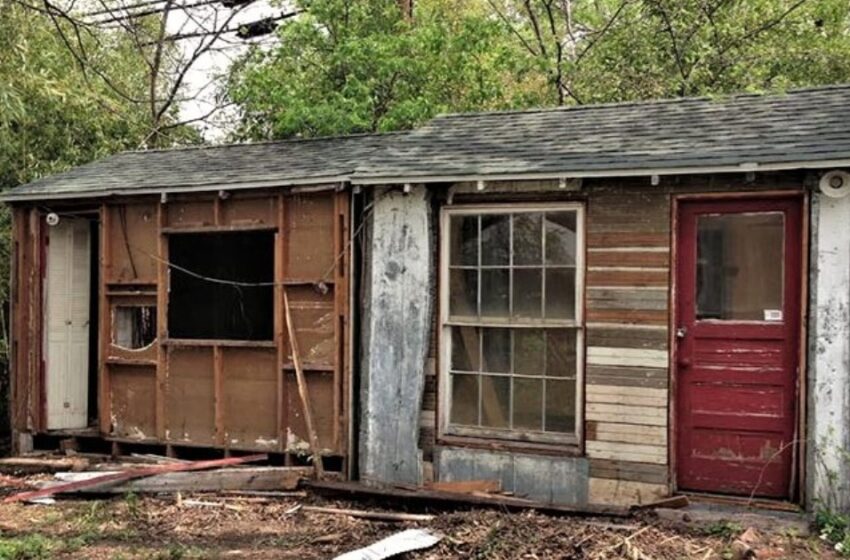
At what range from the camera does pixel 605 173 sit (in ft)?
19.8

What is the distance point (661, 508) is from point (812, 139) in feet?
9.32

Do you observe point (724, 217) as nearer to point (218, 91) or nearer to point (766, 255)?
point (766, 255)

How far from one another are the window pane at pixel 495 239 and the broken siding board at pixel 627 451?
161 cm

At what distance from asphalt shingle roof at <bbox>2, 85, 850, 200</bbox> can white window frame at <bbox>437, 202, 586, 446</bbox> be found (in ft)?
1.21

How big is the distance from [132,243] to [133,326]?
0.86 metres

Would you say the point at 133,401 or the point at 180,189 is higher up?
the point at 180,189

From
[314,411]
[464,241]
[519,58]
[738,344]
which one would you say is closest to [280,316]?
[314,411]

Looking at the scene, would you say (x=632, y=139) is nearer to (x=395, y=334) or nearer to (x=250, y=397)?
(x=395, y=334)

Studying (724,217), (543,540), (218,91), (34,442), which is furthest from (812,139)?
(218,91)

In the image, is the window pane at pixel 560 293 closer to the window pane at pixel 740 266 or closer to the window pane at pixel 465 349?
the window pane at pixel 465 349

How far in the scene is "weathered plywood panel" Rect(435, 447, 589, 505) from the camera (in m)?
6.32

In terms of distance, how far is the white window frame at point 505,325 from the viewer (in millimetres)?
6379

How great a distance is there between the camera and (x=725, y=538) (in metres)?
5.22

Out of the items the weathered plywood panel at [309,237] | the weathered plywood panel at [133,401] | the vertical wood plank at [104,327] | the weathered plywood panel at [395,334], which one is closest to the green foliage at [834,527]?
the weathered plywood panel at [395,334]
